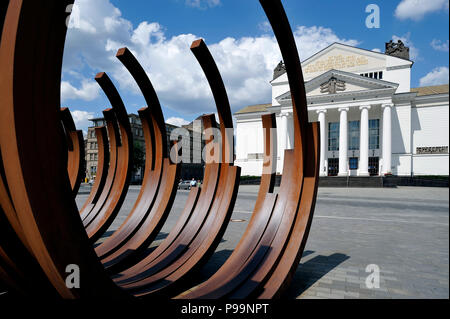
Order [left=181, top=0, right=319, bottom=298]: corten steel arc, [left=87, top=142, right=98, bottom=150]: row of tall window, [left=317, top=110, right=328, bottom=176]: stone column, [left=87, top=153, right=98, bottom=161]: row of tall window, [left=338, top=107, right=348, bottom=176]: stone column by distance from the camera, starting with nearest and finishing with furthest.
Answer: [left=181, top=0, right=319, bottom=298]: corten steel arc
[left=338, top=107, right=348, bottom=176]: stone column
[left=317, top=110, right=328, bottom=176]: stone column
[left=87, top=153, right=98, bottom=161]: row of tall window
[left=87, top=142, right=98, bottom=150]: row of tall window

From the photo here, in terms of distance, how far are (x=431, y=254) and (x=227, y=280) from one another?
452cm

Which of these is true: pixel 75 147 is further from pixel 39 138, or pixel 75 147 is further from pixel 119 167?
pixel 39 138

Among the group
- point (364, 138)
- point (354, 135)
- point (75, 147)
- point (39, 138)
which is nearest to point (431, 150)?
point (364, 138)

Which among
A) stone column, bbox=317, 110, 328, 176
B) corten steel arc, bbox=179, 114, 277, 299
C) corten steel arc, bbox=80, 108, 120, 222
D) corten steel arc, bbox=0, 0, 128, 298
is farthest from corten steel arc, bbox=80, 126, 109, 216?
stone column, bbox=317, 110, 328, 176

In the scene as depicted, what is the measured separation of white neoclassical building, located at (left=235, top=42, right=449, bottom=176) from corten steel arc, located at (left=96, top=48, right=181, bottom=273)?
35.5m

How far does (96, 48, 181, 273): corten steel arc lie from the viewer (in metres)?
4.33

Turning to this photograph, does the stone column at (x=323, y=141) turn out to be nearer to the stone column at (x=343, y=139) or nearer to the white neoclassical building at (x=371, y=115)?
the white neoclassical building at (x=371, y=115)

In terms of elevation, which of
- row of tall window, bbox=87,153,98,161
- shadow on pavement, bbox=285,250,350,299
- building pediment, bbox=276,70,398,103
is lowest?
shadow on pavement, bbox=285,250,350,299

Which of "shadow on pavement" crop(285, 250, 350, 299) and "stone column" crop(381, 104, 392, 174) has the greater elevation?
"stone column" crop(381, 104, 392, 174)

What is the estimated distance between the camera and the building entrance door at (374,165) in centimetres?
3916

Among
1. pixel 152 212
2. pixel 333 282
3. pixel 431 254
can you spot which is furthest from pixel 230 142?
pixel 431 254

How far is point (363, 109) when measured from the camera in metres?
37.3

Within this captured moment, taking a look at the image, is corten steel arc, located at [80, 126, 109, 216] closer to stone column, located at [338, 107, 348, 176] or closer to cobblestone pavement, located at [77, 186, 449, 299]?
cobblestone pavement, located at [77, 186, 449, 299]
